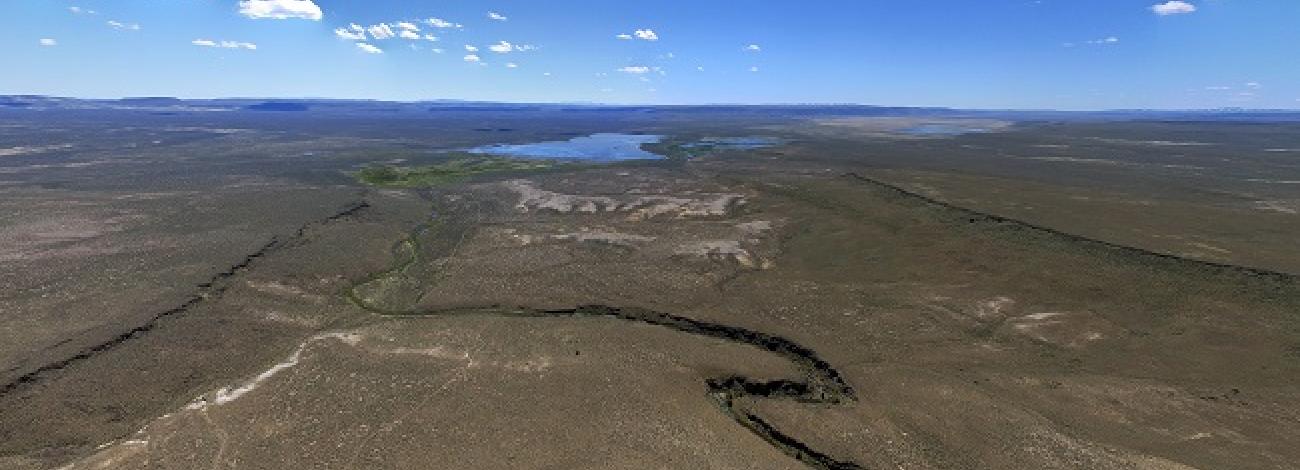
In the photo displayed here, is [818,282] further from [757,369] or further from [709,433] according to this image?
[709,433]

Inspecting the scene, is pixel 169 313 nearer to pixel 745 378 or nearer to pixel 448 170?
pixel 745 378

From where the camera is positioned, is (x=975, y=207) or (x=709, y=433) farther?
(x=975, y=207)

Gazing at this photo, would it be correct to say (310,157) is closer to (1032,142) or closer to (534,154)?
(534,154)

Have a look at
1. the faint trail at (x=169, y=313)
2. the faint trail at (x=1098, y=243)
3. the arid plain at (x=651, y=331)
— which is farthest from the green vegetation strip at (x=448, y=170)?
the faint trail at (x=1098, y=243)

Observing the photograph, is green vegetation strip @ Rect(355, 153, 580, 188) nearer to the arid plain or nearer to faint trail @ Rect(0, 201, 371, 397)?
the arid plain

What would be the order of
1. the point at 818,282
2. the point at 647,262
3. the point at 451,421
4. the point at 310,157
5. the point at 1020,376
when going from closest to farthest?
the point at 451,421, the point at 1020,376, the point at 818,282, the point at 647,262, the point at 310,157

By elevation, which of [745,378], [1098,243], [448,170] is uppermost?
[448,170]

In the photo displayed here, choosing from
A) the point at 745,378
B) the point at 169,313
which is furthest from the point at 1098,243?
the point at 169,313

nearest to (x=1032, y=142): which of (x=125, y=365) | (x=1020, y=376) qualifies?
(x=1020, y=376)

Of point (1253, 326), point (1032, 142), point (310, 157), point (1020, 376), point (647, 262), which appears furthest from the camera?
point (1032, 142)
